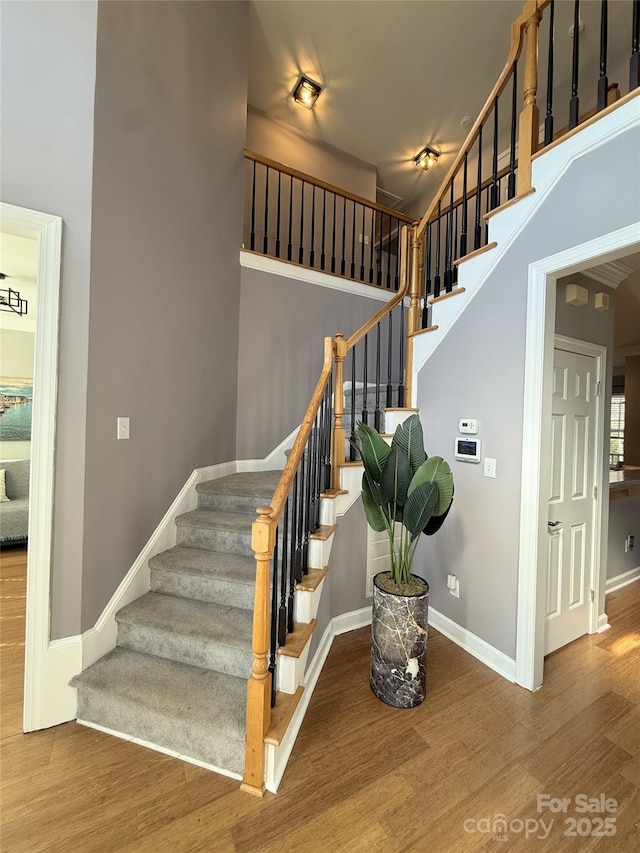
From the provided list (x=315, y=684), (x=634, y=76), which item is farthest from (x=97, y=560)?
(x=634, y=76)

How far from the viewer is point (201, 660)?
1875 millimetres

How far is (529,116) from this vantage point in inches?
83.0

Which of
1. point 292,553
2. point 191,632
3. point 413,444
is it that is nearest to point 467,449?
point 413,444

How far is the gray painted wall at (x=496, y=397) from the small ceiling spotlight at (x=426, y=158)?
400 cm

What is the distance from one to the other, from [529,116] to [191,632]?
3.54 meters

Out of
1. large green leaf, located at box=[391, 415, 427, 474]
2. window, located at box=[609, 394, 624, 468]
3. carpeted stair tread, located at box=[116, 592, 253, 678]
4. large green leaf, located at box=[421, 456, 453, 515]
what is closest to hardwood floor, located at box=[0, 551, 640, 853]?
carpeted stair tread, located at box=[116, 592, 253, 678]

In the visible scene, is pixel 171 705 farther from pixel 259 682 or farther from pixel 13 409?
pixel 13 409

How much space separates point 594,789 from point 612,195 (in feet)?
8.66

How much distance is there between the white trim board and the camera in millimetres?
3465

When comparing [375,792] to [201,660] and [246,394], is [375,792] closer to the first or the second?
[201,660]

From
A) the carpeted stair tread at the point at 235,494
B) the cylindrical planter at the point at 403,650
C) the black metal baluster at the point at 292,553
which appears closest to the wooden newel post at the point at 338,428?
the carpeted stair tread at the point at 235,494

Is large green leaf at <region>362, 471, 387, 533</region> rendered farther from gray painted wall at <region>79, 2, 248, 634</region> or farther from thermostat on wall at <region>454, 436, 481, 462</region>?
gray painted wall at <region>79, 2, 248, 634</region>

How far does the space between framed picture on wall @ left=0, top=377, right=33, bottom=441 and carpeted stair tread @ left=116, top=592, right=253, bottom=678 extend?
4037 millimetres

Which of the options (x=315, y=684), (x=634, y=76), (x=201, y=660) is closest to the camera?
(x=634, y=76)
